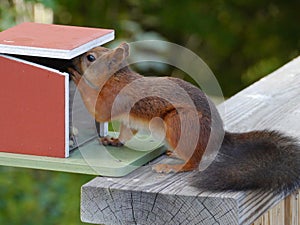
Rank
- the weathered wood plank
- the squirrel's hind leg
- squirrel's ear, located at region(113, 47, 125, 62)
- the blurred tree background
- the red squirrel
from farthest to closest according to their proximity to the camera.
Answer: the blurred tree background → squirrel's ear, located at region(113, 47, 125, 62) → the squirrel's hind leg → the red squirrel → the weathered wood plank

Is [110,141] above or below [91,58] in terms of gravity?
below

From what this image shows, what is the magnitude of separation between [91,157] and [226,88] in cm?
418

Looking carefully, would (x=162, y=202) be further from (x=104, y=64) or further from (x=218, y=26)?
(x=218, y=26)

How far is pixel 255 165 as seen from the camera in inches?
74.9

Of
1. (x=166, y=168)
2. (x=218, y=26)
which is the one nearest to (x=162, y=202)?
(x=166, y=168)

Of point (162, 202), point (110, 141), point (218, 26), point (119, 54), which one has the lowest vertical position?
point (218, 26)

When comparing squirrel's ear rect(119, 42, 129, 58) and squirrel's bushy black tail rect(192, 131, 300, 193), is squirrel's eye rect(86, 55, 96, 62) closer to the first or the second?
squirrel's ear rect(119, 42, 129, 58)

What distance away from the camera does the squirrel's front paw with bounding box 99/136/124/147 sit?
217 centimetres

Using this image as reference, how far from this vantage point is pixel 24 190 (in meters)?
4.22

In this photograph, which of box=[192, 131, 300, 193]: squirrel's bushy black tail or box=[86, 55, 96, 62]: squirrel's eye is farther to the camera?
box=[86, 55, 96, 62]: squirrel's eye

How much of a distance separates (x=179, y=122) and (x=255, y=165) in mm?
221

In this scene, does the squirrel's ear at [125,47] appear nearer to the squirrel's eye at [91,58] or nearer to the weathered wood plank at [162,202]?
the squirrel's eye at [91,58]

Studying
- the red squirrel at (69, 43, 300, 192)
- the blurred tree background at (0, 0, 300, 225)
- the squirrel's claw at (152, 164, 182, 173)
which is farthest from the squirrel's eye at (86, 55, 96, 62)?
the blurred tree background at (0, 0, 300, 225)

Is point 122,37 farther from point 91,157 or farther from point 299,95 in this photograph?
point 91,157
